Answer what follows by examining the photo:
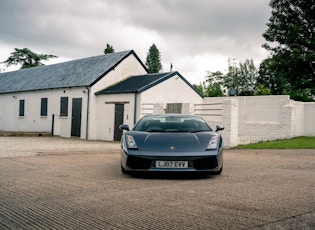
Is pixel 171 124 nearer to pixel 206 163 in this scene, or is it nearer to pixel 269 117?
pixel 206 163

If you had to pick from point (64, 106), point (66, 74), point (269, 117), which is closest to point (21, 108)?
point (66, 74)

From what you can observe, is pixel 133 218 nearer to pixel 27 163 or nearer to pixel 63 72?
pixel 27 163

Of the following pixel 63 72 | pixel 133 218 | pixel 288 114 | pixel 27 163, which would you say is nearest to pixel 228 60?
pixel 63 72

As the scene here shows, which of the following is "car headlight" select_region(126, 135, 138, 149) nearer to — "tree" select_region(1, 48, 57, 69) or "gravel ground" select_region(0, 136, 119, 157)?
"gravel ground" select_region(0, 136, 119, 157)

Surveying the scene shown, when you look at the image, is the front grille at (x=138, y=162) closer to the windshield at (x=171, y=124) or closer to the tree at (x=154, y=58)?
the windshield at (x=171, y=124)

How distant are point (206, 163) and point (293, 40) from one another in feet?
70.1

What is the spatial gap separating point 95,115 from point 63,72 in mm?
7133

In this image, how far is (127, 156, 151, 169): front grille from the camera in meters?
7.01

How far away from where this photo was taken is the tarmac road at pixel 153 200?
3.97 metres

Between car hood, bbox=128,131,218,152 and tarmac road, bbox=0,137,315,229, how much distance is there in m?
0.61

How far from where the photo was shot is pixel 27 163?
9500 millimetres

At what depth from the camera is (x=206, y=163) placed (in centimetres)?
712

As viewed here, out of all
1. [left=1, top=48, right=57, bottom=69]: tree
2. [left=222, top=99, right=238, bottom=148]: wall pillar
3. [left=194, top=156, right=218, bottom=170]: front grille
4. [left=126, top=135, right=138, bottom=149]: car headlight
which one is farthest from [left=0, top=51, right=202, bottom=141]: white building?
[left=1, top=48, right=57, bottom=69]: tree

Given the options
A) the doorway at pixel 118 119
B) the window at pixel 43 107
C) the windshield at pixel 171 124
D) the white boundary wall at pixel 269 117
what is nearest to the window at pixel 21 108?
the window at pixel 43 107
